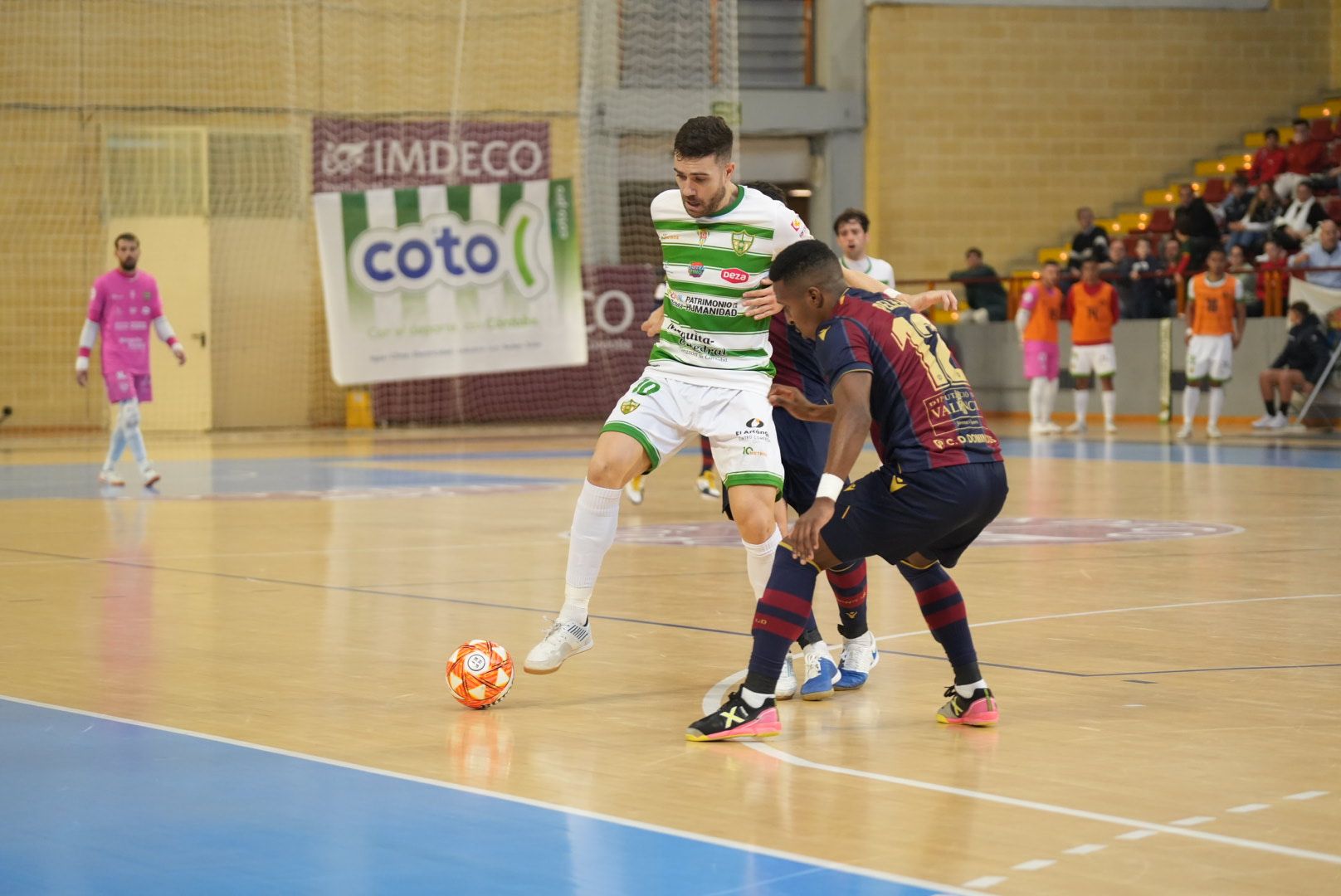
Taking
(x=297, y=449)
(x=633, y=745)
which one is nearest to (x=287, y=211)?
(x=297, y=449)

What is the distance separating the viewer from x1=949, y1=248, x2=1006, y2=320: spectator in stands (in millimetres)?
29344

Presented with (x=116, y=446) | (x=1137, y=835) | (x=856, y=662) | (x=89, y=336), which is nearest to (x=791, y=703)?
(x=856, y=662)

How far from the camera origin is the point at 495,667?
20.1 feet

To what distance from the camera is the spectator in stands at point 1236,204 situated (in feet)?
91.1

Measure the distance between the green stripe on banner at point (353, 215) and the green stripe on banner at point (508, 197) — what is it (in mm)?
1945

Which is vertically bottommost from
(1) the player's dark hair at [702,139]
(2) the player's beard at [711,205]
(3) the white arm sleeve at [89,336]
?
(3) the white arm sleeve at [89,336]

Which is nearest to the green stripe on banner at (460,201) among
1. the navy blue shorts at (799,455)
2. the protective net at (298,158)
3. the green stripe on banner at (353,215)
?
the protective net at (298,158)

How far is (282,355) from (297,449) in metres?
5.84

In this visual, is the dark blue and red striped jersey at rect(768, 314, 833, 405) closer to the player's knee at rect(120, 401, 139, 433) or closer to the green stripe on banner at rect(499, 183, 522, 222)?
the player's knee at rect(120, 401, 139, 433)

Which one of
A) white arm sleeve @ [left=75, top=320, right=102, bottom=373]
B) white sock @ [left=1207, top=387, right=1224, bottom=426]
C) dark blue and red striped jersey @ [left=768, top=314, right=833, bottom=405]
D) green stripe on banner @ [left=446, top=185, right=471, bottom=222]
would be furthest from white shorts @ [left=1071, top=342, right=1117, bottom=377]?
dark blue and red striped jersey @ [left=768, top=314, right=833, bottom=405]

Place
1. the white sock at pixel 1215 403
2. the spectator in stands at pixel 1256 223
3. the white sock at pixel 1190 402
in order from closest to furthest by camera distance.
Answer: the white sock at pixel 1215 403
the white sock at pixel 1190 402
the spectator in stands at pixel 1256 223

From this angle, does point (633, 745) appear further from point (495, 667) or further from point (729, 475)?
point (729, 475)

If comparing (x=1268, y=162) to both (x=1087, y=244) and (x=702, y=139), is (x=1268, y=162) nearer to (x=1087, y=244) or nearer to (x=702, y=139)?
(x=1087, y=244)

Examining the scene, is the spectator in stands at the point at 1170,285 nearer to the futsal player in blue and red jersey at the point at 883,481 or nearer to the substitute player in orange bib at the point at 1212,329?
the substitute player in orange bib at the point at 1212,329
